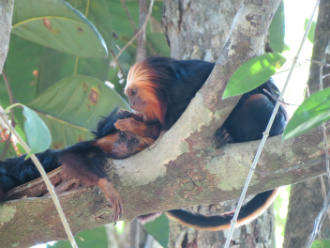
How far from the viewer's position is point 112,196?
270 centimetres

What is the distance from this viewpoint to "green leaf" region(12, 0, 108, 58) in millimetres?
3768

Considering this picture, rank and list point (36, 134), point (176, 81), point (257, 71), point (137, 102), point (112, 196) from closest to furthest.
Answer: point (36, 134)
point (257, 71)
point (112, 196)
point (176, 81)
point (137, 102)

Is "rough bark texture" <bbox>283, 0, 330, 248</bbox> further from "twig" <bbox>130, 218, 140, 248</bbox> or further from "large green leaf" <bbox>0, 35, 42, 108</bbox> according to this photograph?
"large green leaf" <bbox>0, 35, 42, 108</bbox>

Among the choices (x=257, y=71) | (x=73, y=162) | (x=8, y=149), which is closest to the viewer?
(x=257, y=71)

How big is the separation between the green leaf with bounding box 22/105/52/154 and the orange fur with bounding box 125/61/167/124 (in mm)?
1576

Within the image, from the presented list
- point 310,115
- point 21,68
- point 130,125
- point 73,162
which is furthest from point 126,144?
point 21,68

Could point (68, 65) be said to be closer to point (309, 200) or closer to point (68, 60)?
point (68, 60)

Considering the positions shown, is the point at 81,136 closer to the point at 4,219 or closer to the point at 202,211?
the point at 202,211

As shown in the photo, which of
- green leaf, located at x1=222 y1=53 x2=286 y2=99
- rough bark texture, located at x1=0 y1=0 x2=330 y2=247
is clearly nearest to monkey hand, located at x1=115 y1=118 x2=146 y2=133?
rough bark texture, located at x1=0 y1=0 x2=330 y2=247

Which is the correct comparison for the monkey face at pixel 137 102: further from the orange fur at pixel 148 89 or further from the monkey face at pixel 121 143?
the monkey face at pixel 121 143

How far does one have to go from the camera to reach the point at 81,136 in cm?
432

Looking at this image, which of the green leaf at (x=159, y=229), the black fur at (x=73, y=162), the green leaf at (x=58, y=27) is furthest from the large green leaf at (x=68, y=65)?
the green leaf at (x=159, y=229)

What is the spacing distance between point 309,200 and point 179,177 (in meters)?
1.20

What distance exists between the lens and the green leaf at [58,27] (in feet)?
12.4
